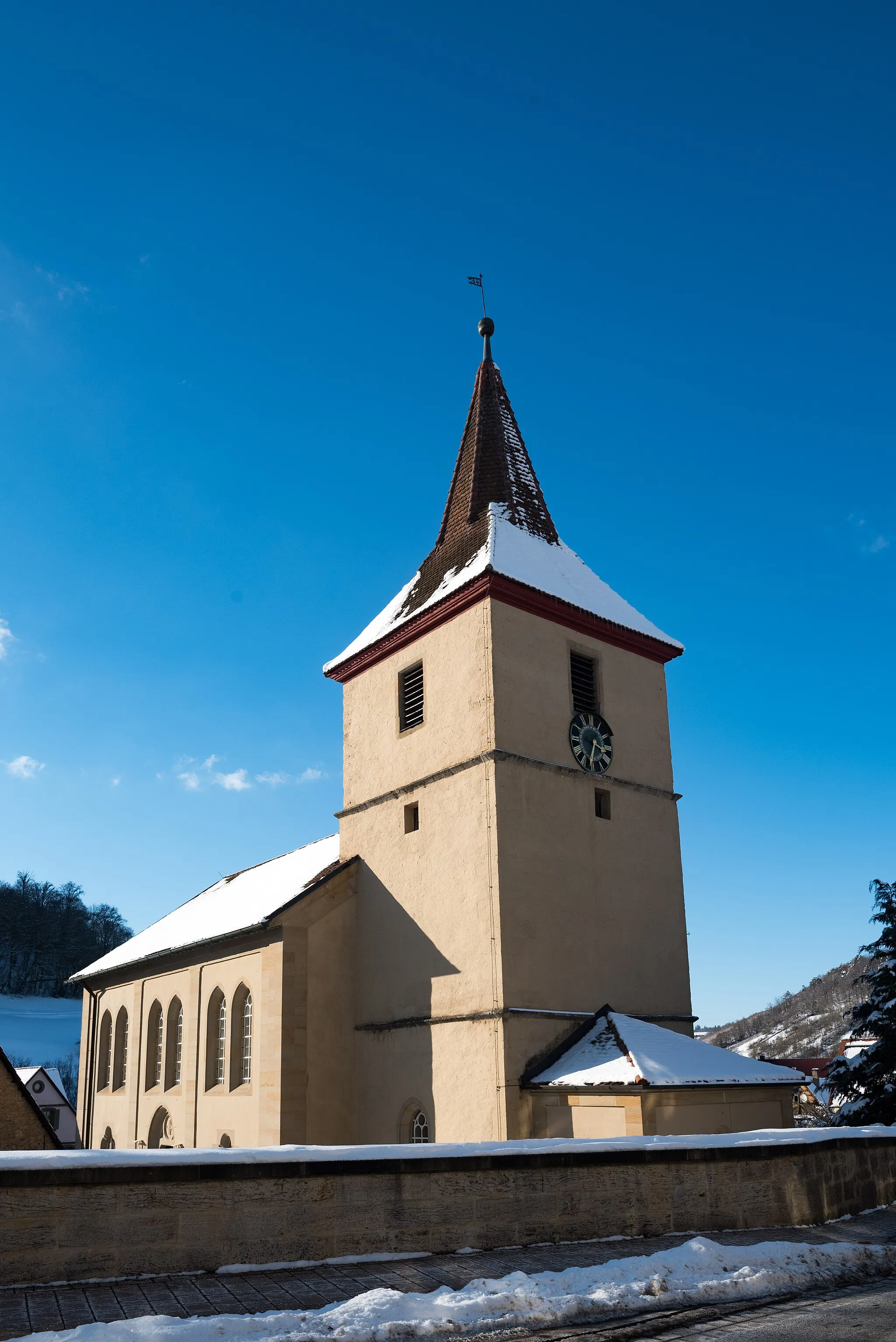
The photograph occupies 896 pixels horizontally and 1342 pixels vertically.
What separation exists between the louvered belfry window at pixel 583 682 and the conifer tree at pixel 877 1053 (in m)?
6.68

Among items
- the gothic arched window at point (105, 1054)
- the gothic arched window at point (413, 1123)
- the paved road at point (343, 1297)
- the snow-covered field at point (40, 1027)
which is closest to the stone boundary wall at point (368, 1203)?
the paved road at point (343, 1297)

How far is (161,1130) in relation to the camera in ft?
90.4

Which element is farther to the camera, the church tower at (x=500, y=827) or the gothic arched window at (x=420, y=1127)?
the gothic arched window at (x=420, y=1127)

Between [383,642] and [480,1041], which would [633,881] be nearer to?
[480,1041]

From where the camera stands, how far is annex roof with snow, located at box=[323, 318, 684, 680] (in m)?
22.0

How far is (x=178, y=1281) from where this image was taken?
7.38 meters

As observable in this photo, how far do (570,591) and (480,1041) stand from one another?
9.41 metres

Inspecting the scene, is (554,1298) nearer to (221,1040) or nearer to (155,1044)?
(221,1040)

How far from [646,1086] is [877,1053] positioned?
20.2 ft

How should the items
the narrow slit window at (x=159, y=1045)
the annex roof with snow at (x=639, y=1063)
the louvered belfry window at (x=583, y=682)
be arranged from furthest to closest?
the narrow slit window at (x=159, y=1045), the louvered belfry window at (x=583, y=682), the annex roof with snow at (x=639, y=1063)

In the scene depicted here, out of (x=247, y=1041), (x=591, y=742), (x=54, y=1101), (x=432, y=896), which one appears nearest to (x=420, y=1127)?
(x=432, y=896)

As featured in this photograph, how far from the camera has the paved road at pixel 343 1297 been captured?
6.47 m

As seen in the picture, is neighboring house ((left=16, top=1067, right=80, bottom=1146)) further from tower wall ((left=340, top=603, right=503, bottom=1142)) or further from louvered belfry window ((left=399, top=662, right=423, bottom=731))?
louvered belfry window ((left=399, top=662, right=423, bottom=731))

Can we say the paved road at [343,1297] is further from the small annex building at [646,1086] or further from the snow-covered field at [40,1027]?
the snow-covered field at [40,1027]
